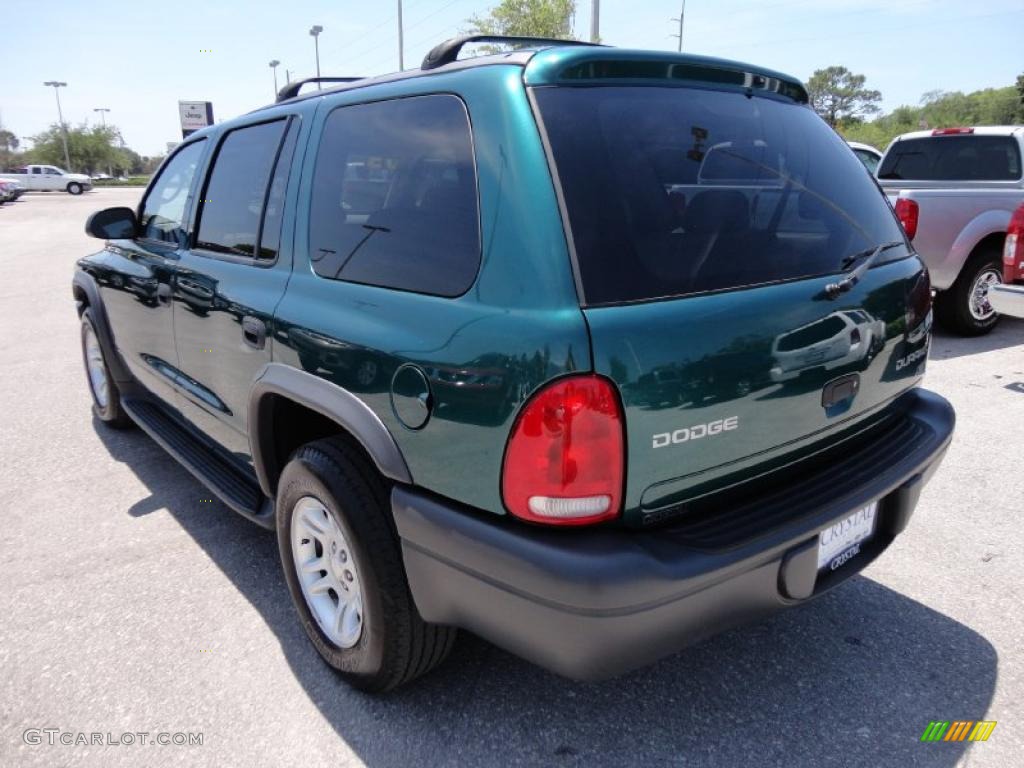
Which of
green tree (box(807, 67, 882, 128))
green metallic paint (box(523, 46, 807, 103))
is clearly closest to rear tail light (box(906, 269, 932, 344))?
green metallic paint (box(523, 46, 807, 103))

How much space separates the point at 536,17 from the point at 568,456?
36591 mm

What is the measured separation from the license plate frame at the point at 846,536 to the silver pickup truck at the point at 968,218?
5.12 metres

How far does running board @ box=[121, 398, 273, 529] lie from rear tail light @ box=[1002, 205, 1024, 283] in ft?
18.5

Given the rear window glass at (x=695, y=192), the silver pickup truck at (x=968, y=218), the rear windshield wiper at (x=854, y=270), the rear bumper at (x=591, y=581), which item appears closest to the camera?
the rear bumper at (x=591, y=581)

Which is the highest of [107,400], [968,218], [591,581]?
[968,218]

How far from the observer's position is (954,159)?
726cm

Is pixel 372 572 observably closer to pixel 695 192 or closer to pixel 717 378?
pixel 717 378

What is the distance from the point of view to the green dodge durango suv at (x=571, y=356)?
1601mm

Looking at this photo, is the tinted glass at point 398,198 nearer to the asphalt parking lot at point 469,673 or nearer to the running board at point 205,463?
the running board at point 205,463

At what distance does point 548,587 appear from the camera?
1555mm

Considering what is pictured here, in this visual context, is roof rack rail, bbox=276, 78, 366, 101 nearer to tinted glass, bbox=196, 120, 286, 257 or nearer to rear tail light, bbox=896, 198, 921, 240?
tinted glass, bbox=196, 120, 286, 257

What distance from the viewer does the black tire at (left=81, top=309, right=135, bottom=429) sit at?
431 cm

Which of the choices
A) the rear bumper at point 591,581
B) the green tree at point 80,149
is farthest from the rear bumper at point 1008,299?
the green tree at point 80,149

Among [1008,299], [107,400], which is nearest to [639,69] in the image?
[107,400]
